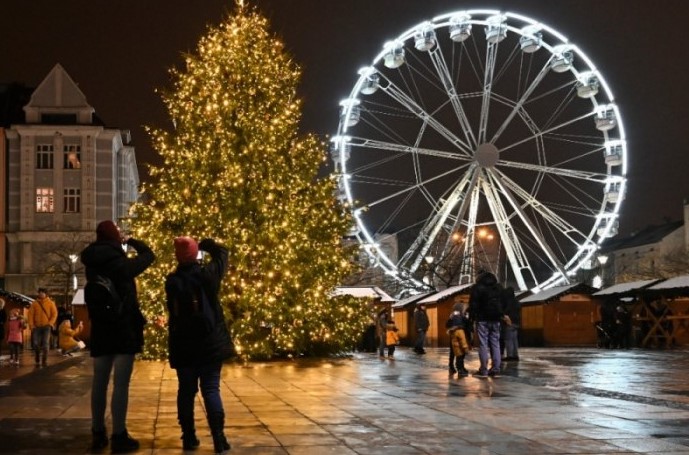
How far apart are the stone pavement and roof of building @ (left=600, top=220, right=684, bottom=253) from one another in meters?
106

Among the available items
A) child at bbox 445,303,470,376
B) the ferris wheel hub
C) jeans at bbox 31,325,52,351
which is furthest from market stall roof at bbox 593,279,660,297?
jeans at bbox 31,325,52,351

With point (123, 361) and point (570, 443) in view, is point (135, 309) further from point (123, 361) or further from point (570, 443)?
point (570, 443)

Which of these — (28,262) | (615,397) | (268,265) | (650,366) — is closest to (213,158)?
(268,265)

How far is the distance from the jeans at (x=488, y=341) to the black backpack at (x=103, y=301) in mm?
10280

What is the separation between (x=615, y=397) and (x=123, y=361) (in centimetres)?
741

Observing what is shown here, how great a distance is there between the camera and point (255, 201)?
26.0 metres

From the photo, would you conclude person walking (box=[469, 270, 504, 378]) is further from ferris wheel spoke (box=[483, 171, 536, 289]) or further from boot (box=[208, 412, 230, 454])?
ferris wheel spoke (box=[483, 171, 536, 289])

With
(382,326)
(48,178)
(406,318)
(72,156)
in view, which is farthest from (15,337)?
(72,156)

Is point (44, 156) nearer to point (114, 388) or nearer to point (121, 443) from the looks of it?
point (114, 388)

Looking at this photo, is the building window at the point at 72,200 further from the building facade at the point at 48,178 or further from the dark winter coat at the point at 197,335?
the dark winter coat at the point at 197,335

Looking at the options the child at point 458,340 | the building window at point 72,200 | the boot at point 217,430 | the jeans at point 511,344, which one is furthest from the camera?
the building window at point 72,200

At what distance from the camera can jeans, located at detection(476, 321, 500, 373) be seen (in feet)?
60.2

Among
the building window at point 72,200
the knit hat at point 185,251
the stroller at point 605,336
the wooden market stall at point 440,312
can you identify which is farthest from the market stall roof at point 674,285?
the building window at point 72,200

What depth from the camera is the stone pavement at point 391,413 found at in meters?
9.09
